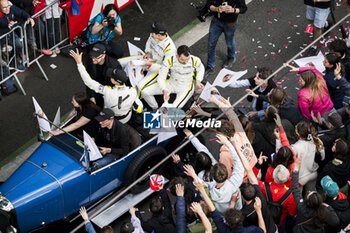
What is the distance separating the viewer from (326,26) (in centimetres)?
1110

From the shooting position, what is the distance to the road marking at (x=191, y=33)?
11.1 metres

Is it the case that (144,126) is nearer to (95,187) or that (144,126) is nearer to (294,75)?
(95,187)

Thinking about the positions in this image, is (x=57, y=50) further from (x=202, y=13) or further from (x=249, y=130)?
(x=249, y=130)

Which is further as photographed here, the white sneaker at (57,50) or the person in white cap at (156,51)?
the white sneaker at (57,50)

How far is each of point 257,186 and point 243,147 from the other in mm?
686

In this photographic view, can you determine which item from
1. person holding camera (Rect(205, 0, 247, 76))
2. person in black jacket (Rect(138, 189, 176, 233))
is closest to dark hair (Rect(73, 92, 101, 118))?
person in black jacket (Rect(138, 189, 176, 233))

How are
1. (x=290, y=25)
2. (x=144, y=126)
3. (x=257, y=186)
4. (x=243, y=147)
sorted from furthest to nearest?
(x=290, y=25)
(x=144, y=126)
(x=243, y=147)
(x=257, y=186)

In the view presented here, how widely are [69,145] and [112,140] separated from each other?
22.2 inches

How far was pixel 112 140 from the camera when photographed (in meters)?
7.95

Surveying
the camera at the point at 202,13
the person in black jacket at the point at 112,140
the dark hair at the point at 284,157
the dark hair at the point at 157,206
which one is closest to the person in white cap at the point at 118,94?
the person in black jacket at the point at 112,140

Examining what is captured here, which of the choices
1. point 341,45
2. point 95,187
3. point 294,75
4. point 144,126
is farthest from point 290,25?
point 95,187

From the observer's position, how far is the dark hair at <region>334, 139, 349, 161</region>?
7594 mm

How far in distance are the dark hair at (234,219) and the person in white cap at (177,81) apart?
245 cm

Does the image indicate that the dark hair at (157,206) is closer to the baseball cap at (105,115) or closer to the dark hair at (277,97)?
the baseball cap at (105,115)
